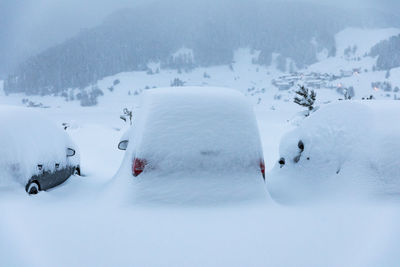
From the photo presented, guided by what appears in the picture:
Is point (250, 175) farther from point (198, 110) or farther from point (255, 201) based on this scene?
point (198, 110)

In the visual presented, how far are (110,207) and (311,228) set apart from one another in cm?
213

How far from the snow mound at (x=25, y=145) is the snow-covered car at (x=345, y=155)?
3518 mm

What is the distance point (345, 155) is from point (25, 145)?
450 cm

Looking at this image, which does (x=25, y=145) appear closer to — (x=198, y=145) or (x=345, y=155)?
(x=198, y=145)


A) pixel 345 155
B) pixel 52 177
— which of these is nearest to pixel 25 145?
pixel 52 177

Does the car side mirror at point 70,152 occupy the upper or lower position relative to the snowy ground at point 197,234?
lower

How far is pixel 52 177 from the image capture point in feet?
15.3

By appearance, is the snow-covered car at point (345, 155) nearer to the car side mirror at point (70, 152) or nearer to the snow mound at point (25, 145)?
the snow mound at point (25, 145)

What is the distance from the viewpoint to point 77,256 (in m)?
2.34

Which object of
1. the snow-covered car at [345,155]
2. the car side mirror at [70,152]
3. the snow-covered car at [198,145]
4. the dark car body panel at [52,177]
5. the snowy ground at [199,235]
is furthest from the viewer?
the car side mirror at [70,152]

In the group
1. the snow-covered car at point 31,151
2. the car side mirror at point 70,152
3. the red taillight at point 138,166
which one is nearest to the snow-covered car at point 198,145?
the red taillight at point 138,166

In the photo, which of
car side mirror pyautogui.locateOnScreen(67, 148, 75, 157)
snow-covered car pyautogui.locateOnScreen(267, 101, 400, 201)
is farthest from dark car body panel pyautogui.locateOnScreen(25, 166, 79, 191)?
snow-covered car pyautogui.locateOnScreen(267, 101, 400, 201)

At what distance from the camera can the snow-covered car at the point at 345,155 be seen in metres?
3.77

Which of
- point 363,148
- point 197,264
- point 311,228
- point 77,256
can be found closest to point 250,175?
point 311,228
